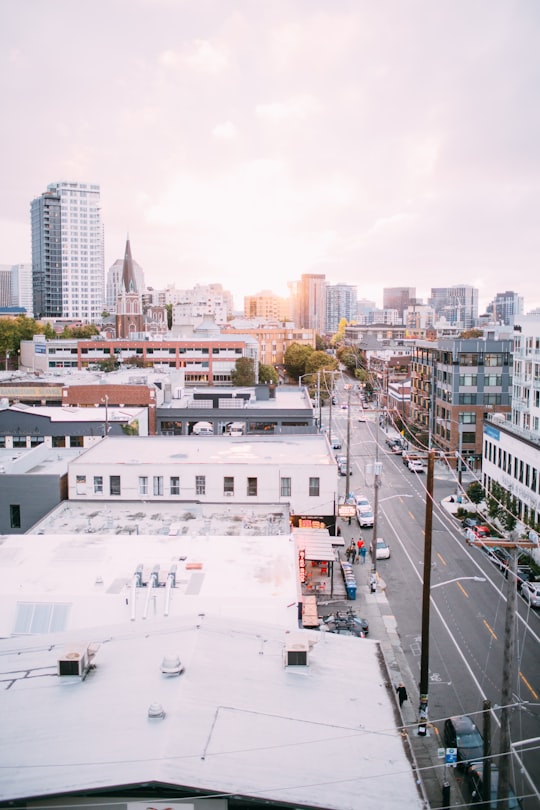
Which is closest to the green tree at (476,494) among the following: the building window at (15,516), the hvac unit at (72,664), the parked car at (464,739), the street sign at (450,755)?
the parked car at (464,739)

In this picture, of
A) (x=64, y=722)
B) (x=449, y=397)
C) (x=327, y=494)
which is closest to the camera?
(x=64, y=722)

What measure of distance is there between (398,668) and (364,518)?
2256 centimetres

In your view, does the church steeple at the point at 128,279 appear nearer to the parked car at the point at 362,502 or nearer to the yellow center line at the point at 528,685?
the parked car at the point at 362,502

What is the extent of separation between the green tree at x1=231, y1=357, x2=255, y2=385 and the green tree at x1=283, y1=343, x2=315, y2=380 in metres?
31.3

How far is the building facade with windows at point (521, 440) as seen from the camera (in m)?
45.4

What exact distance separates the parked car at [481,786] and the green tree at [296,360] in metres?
121

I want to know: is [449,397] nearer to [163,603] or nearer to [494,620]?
[494,620]

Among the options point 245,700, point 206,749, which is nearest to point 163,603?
point 245,700

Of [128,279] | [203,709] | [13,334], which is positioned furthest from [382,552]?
[128,279]

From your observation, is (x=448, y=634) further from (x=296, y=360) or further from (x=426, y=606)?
(x=296, y=360)

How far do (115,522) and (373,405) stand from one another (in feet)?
292

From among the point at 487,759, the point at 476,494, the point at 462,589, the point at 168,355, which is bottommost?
the point at 462,589

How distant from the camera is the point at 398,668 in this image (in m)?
27.9

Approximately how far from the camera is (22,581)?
24203 millimetres
